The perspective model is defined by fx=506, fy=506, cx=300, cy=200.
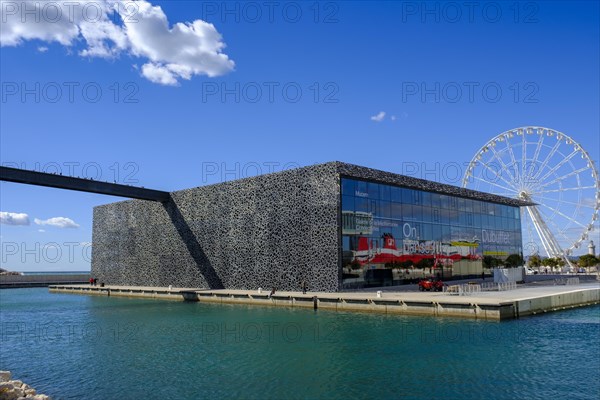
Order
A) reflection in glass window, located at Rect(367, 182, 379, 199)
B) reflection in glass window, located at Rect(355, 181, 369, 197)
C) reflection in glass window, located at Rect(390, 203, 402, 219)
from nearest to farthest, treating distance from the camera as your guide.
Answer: reflection in glass window, located at Rect(355, 181, 369, 197)
reflection in glass window, located at Rect(367, 182, 379, 199)
reflection in glass window, located at Rect(390, 203, 402, 219)

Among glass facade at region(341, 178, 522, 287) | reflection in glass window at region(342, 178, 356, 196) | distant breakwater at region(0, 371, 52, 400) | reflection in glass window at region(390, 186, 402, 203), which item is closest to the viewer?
distant breakwater at region(0, 371, 52, 400)

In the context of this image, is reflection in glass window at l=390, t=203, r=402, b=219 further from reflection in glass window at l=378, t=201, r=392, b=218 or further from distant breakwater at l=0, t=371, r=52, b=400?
distant breakwater at l=0, t=371, r=52, b=400

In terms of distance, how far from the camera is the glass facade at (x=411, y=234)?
143 feet

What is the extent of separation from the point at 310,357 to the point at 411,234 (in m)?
30.6

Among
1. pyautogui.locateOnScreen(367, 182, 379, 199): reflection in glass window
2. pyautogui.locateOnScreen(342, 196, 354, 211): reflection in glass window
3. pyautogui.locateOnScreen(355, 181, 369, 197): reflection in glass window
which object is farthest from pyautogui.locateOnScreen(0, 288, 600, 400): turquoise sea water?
pyautogui.locateOnScreen(367, 182, 379, 199): reflection in glass window

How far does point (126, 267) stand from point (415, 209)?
39.5 metres

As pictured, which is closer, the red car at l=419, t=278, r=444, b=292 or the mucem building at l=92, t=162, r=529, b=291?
the red car at l=419, t=278, r=444, b=292

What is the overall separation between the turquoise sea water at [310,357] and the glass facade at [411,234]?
11.2 m

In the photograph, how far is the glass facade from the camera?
1719 inches

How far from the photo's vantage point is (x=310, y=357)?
2067 centimetres

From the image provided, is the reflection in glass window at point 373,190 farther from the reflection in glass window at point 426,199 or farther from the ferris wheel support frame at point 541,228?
the ferris wheel support frame at point 541,228

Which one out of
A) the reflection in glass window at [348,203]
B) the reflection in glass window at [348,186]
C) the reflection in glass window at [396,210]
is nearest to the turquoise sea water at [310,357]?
the reflection in glass window at [348,203]

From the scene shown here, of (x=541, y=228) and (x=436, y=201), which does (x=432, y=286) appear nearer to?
(x=436, y=201)

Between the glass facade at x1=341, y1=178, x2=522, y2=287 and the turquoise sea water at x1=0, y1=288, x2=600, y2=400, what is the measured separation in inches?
441
